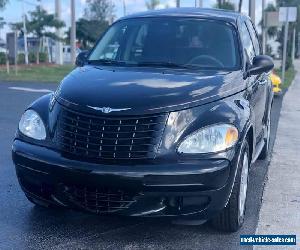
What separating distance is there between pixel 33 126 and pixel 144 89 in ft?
3.33

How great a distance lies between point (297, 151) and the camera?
25.3 feet

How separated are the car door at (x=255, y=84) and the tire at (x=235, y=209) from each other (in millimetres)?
937

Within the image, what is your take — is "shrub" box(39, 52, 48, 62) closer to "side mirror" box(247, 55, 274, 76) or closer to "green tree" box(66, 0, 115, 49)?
"green tree" box(66, 0, 115, 49)

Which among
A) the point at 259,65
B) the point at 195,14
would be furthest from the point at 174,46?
the point at 259,65

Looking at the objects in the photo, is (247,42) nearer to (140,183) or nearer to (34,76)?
(140,183)

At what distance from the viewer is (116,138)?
3844mm

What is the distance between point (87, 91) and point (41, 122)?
Result: 19.5 inches

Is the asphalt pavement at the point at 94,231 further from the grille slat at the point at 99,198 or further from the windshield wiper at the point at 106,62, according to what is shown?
the windshield wiper at the point at 106,62

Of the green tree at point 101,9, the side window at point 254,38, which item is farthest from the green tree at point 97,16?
the side window at point 254,38

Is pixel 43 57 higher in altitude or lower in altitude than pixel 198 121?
lower

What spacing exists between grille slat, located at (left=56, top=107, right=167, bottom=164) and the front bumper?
0.09 m

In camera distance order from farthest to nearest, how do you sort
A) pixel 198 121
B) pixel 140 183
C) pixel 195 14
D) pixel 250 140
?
pixel 195 14 < pixel 250 140 < pixel 198 121 < pixel 140 183

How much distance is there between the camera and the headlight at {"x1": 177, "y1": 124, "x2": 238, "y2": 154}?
383 centimetres

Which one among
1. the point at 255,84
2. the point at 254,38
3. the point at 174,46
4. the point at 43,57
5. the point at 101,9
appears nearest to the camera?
the point at 174,46
